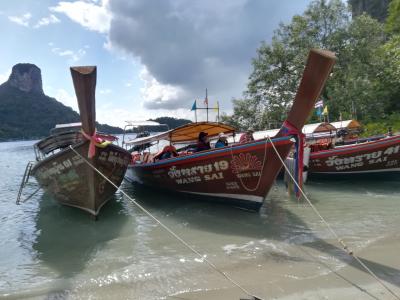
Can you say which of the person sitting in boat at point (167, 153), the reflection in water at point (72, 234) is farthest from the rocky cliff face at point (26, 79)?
the reflection in water at point (72, 234)

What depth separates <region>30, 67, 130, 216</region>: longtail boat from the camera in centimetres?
639

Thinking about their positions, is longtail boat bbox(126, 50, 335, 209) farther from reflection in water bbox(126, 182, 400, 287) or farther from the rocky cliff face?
the rocky cliff face

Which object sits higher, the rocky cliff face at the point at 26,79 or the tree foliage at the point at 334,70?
the rocky cliff face at the point at 26,79

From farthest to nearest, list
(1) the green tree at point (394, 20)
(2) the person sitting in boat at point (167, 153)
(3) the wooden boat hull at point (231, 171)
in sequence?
(1) the green tree at point (394, 20), (2) the person sitting in boat at point (167, 153), (3) the wooden boat hull at point (231, 171)

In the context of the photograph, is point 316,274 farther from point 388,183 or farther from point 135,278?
point 388,183

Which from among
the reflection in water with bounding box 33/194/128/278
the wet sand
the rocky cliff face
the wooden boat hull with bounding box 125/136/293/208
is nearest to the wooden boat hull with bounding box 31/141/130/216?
the reflection in water with bounding box 33/194/128/278

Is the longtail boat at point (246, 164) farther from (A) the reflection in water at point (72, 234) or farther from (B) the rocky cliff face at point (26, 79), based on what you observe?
(B) the rocky cliff face at point (26, 79)

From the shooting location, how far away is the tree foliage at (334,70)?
23.3 meters

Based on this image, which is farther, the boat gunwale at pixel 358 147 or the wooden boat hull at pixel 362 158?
the wooden boat hull at pixel 362 158

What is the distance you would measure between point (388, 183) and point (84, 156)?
989cm

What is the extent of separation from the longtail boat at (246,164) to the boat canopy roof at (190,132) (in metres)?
0.24

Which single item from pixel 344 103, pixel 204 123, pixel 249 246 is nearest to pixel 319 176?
pixel 204 123

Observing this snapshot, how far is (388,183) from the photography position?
1136 centimetres

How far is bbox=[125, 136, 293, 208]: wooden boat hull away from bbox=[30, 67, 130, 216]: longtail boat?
64.7 inches
